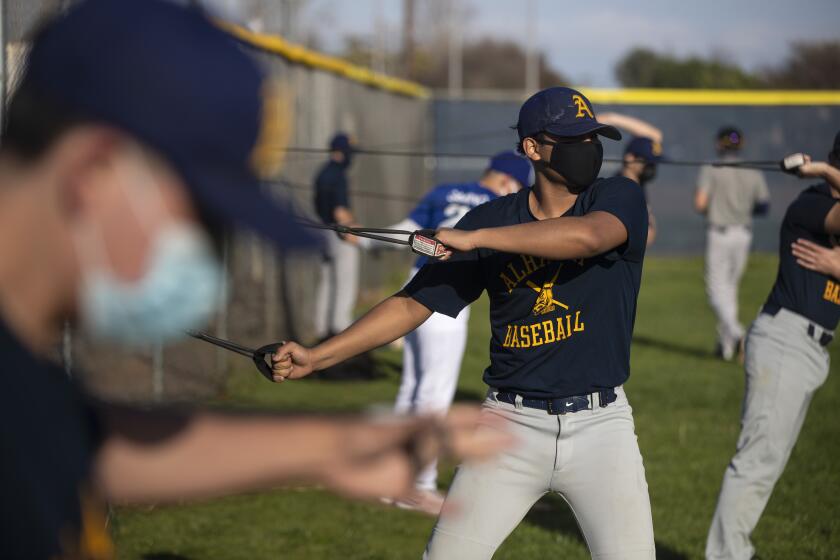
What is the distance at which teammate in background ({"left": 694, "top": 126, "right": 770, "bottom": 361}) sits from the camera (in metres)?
13.4

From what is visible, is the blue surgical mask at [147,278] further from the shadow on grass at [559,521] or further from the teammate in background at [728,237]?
the teammate in background at [728,237]

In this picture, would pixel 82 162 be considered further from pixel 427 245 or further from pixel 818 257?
pixel 818 257

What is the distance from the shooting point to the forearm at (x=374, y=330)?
3896 mm

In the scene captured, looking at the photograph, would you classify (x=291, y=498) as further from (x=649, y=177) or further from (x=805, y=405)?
(x=649, y=177)

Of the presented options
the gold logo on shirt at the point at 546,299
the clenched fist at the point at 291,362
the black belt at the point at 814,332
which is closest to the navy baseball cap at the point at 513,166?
the black belt at the point at 814,332

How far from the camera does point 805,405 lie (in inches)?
234

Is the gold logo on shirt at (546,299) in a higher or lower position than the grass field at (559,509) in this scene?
higher

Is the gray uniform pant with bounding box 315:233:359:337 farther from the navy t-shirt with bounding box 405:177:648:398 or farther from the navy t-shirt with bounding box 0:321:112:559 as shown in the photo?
the navy t-shirt with bounding box 0:321:112:559

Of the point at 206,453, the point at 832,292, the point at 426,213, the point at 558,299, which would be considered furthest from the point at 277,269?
the point at 206,453

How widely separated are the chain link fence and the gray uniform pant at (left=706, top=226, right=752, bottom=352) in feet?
15.9

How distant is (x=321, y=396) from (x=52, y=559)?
Answer: 30.7 feet

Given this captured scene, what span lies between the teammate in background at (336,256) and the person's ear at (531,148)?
7014 millimetres

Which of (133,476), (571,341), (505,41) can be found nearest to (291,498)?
(571,341)

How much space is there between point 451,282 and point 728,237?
32.6 feet
